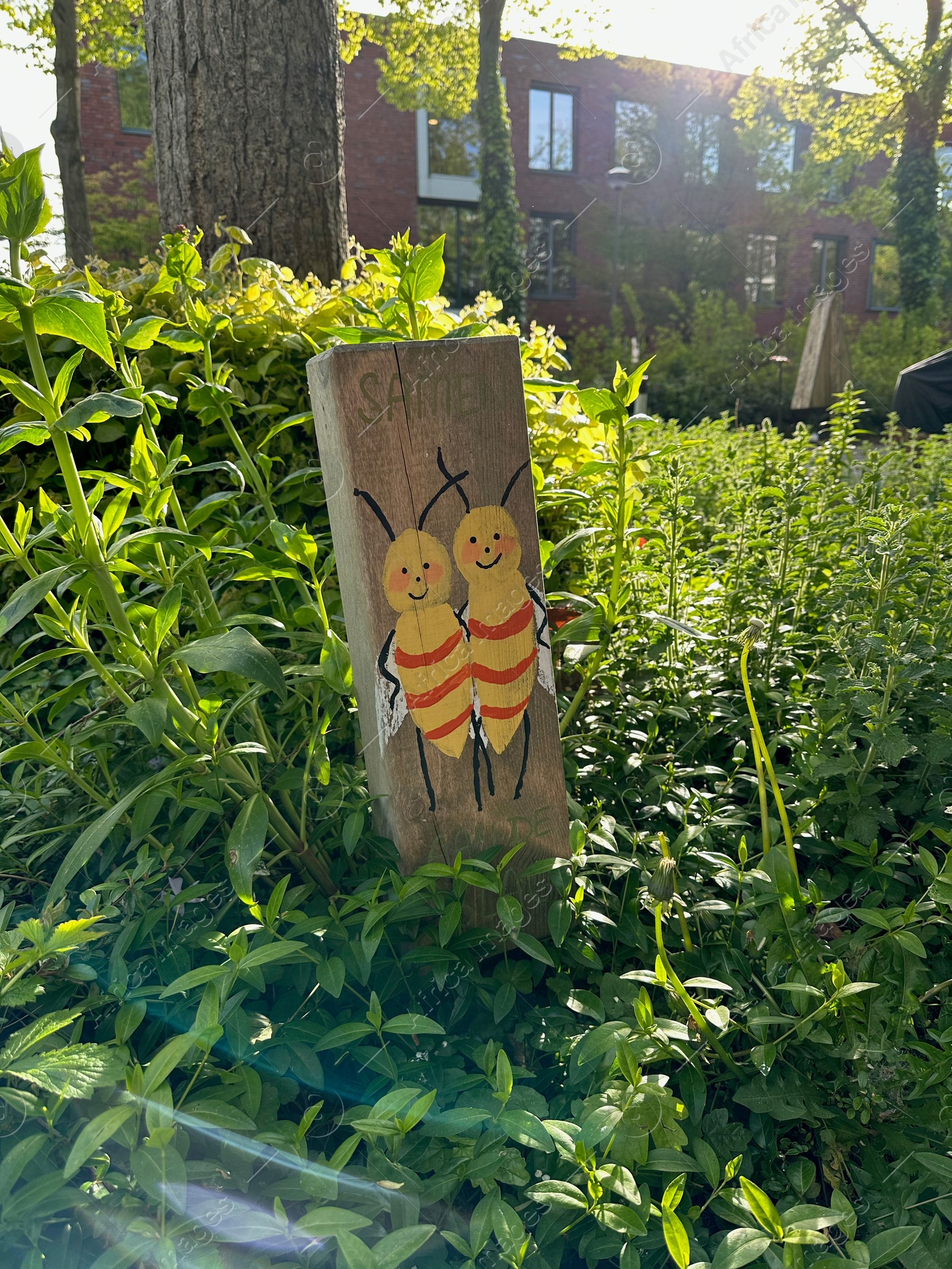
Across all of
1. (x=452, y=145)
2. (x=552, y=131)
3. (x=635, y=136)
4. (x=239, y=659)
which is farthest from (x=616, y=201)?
(x=239, y=659)

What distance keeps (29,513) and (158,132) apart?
275cm

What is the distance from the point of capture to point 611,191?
22750 mm

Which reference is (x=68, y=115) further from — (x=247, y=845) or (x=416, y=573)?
(x=247, y=845)

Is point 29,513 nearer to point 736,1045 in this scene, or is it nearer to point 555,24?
point 736,1045

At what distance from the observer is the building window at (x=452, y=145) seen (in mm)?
20141

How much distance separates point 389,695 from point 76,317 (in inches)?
30.1

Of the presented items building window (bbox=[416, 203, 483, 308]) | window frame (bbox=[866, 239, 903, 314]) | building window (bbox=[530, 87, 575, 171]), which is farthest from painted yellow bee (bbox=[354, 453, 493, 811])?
window frame (bbox=[866, 239, 903, 314])

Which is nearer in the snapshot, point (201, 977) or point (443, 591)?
point (201, 977)

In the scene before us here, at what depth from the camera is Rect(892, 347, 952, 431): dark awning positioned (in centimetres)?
989

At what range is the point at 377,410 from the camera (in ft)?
4.70

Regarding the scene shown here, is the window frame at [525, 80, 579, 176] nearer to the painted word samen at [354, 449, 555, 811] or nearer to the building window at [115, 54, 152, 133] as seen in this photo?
the building window at [115, 54, 152, 133]

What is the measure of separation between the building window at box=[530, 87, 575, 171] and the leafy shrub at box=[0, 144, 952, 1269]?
910 inches

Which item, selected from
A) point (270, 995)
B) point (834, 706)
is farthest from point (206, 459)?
point (834, 706)

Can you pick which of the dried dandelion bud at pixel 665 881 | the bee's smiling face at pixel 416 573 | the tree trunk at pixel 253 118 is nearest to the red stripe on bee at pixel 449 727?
the bee's smiling face at pixel 416 573
